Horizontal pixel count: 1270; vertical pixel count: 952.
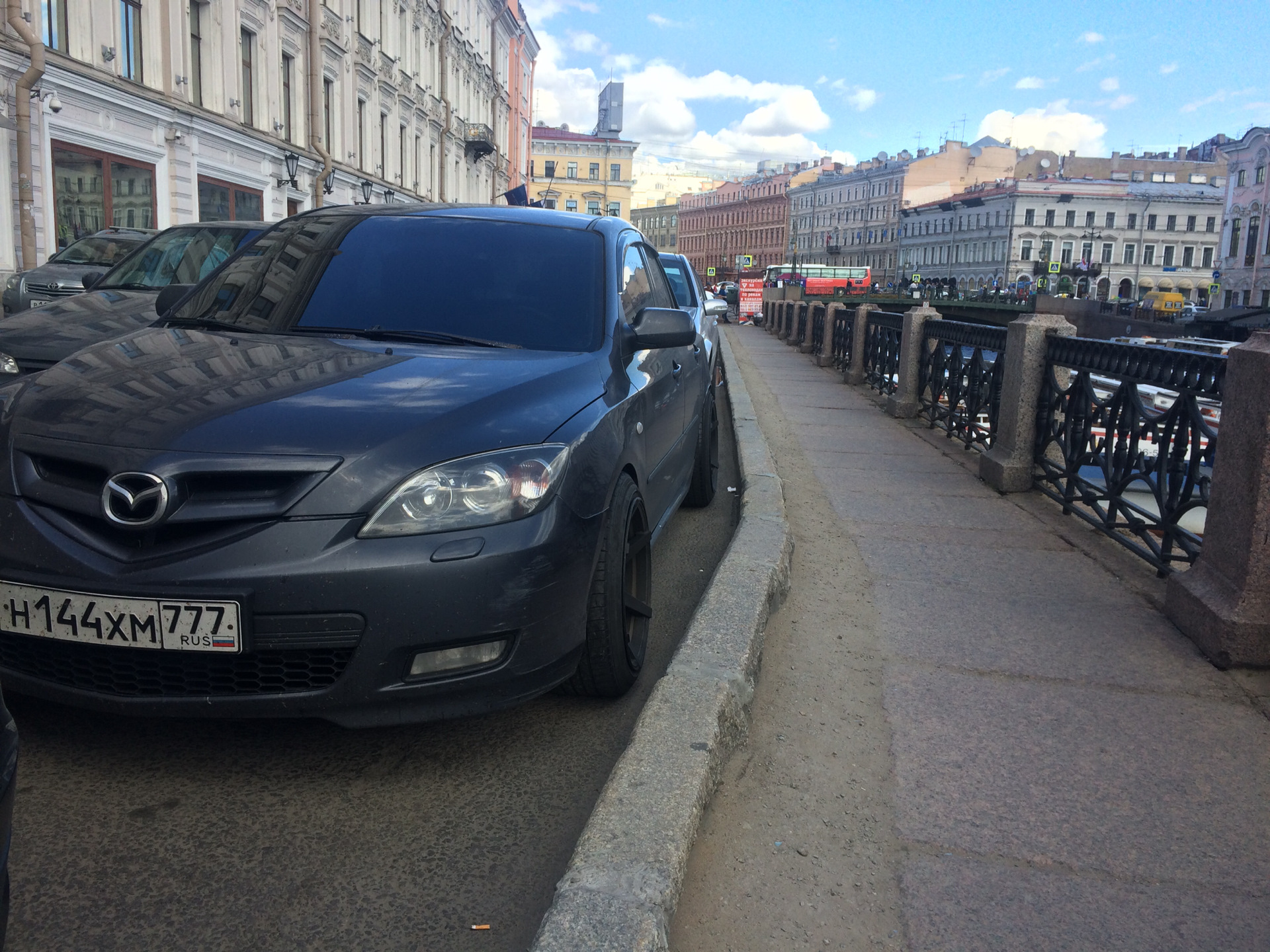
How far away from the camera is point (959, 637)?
3.95 m

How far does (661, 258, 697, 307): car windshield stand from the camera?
8008mm

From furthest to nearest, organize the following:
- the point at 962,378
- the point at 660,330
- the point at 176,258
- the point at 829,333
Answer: the point at 829,333 → the point at 962,378 → the point at 176,258 → the point at 660,330

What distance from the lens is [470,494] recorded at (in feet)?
8.52

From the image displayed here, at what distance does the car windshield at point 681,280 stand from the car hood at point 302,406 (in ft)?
15.4

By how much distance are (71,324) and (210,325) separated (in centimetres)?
367

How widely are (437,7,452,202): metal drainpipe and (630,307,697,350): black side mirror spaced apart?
138 ft

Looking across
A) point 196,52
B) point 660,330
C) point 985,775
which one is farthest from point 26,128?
point 985,775

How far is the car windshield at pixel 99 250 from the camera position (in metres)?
12.0

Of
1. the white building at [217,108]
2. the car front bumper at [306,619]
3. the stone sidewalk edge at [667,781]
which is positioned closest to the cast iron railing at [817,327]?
the white building at [217,108]

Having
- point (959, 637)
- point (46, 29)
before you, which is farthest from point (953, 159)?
point (959, 637)

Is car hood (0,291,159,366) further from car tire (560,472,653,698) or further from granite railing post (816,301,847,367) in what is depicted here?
granite railing post (816,301,847,367)

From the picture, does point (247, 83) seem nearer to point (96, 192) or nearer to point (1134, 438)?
point (96, 192)

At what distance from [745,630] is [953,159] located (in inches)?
5016

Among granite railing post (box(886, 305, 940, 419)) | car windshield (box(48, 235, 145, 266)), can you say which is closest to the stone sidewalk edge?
granite railing post (box(886, 305, 940, 419))
